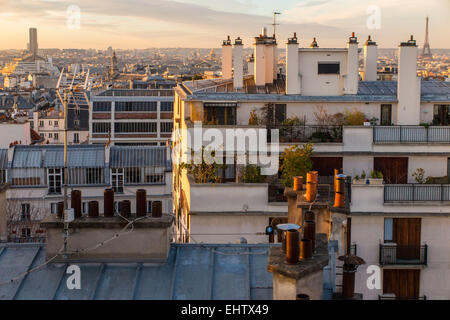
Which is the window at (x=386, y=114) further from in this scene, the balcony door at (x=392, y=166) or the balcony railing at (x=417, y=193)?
the balcony railing at (x=417, y=193)

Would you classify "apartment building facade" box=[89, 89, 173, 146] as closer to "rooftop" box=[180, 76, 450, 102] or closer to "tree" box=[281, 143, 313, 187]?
"rooftop" box=[180, 76, 450, 102]

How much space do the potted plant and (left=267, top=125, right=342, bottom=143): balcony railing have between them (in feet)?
7.30

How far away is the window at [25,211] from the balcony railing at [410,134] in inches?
873

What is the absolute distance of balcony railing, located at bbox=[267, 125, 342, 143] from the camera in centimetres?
2564

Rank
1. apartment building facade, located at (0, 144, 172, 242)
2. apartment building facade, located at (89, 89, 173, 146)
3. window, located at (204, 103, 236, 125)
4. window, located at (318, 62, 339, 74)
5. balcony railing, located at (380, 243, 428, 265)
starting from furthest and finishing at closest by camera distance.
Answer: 1. apartment building facade, located at (89, 89, 173, 146)
2. apartment building facade, located at (0, 144, 172, 242)
3. window, located at (318, 62, 339, 74)
4. window, located at (204, 103, 236, 125)
5. balcony railing, located at (380, 243, 428, 265)

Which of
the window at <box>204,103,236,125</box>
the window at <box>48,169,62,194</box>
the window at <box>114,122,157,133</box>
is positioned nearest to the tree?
the window at <box>204,103,236,125</box>

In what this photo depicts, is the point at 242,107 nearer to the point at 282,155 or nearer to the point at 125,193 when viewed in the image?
the point at 282,155

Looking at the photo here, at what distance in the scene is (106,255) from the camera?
11.0 meters

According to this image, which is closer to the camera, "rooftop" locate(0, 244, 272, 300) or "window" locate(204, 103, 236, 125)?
"rooftop" locate(0, 244, 272, 300)

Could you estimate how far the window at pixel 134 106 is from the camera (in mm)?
86625

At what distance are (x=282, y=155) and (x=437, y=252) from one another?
237 inches

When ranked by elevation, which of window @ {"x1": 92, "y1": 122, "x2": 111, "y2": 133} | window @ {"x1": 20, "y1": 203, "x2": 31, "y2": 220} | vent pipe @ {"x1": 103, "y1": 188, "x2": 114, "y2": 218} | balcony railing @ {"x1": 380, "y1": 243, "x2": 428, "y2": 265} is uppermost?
window @ {"x1": 92, "y1": 122, "x2": 111, "y2": 133}

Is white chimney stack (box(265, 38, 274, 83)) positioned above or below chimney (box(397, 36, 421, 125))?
above
